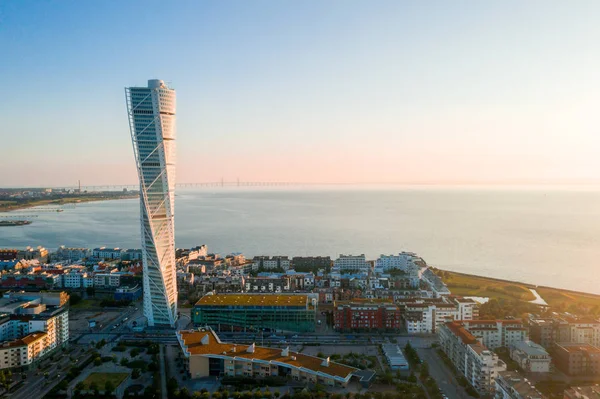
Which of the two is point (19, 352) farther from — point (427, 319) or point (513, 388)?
point (427, 319)

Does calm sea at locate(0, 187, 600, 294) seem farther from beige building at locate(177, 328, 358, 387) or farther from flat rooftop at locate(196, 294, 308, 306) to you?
beige building at locate(177, 328, 358, 387)

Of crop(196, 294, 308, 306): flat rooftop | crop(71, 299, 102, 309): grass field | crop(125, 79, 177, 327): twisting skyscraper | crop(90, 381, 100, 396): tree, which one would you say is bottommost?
A: crop(71, 299, 102, 309): grass field

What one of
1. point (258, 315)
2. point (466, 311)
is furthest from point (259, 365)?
point (466, 311)

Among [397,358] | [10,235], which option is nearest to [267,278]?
[397,358]

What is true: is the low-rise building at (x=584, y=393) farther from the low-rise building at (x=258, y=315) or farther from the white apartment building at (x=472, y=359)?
the low-rise building at (x=258, y=315)

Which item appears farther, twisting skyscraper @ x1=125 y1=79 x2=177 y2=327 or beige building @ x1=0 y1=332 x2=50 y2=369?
twisting skyscraper @ x1=125 y1=79 x2=177 y2=327

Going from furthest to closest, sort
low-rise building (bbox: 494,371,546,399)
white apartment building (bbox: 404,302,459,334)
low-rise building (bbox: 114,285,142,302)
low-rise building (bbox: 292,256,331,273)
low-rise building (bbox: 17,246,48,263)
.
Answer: low-rise building (bbox: 17,246,48,263) → low-rise building (bbox: 292,256,331,273) → low-rise building (bbox: 114,285,142,302) → white apartment building (bbox: 404,302,459,334) → low-rise building (bbox: 494,371,546,399)

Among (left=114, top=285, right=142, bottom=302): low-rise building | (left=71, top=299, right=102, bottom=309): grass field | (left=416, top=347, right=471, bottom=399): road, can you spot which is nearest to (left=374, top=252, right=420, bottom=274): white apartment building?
(left=416, top=347, right=471, bottom=399): road
